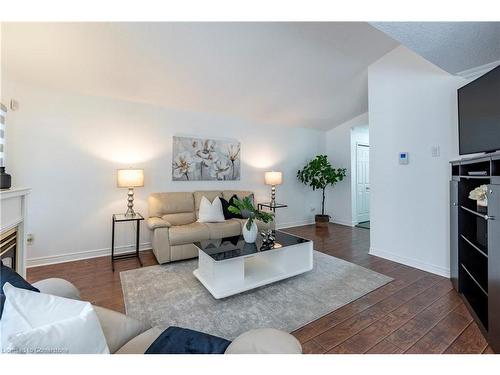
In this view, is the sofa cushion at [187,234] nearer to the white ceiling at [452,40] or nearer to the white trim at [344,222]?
the white ceiling at [452,40]

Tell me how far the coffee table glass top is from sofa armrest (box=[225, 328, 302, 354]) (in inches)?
48.0

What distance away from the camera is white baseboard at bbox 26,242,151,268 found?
Answer: 2.88m

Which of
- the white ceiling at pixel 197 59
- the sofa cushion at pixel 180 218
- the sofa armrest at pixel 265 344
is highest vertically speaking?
the white ceiling at pixel 197 59

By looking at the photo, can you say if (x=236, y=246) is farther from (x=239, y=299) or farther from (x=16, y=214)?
(x=16, y=214)

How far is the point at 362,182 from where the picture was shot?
5.56 metres

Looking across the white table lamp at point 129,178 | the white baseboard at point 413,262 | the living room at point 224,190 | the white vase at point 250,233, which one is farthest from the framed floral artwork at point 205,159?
the white baseboard at point 413,262

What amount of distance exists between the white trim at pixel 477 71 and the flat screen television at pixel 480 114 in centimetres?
37

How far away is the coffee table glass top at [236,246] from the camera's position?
2191mm

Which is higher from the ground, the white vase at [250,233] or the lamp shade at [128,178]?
the lamp shade at [128,178]

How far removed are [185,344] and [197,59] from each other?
2.79m

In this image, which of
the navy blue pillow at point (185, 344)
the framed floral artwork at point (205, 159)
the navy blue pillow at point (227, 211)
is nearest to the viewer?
the navy blue pillow at point (185, 344)

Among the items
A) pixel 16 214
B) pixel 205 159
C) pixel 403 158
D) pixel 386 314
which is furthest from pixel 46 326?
pixel 403 158
